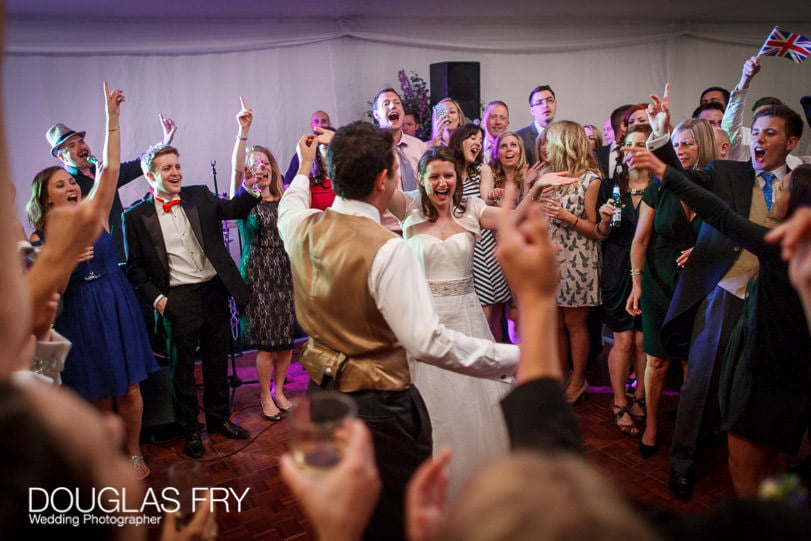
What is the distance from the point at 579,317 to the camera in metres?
3.81

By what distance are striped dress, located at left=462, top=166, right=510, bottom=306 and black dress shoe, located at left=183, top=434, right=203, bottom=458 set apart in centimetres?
196

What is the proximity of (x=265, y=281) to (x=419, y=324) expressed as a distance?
93.0 inches

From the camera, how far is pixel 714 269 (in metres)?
2.60

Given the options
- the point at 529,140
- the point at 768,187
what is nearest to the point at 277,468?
the point at 768,187

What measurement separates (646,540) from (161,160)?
11.1 feet

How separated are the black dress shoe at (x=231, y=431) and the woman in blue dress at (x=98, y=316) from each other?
1.84 feet

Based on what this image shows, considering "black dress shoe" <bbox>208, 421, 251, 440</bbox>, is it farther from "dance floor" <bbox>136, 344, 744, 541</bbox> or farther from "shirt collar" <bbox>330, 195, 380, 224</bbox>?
"shirt collar" <bbox>330, 195, 380, 224</bbox>

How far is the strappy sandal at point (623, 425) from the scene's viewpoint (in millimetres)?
3373

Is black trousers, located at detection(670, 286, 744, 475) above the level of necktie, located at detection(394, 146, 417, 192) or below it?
below

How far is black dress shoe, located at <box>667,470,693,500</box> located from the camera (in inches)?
108

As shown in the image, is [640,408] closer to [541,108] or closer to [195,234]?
[541,108]

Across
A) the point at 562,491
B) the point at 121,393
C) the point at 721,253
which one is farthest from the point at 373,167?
the point at 121,393

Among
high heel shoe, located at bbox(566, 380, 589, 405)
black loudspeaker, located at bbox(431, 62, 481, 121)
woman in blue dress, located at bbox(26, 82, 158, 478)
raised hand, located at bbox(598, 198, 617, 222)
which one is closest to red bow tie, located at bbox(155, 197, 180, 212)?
woman in blue dress, located at bbox(26, 82, 158, 478)

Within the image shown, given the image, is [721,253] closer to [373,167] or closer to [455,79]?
[373,167]
